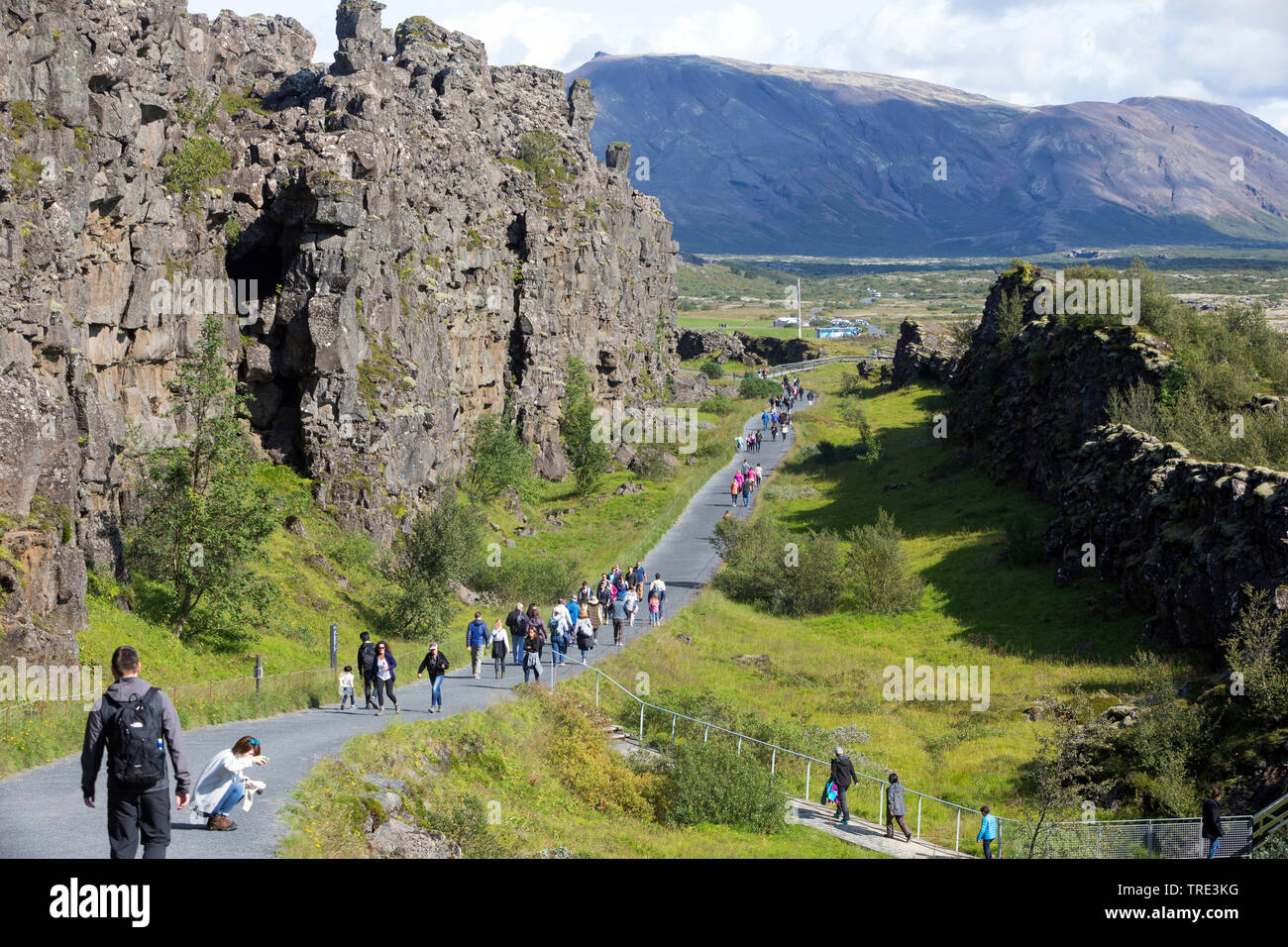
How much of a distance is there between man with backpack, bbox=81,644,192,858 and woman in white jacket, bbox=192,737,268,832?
4195 millimetres

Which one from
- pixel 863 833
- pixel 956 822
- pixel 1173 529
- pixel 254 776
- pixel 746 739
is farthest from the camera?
pixel 1173 529

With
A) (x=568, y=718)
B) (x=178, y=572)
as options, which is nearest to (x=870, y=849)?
(x=568, y=718)

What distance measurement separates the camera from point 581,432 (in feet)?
248

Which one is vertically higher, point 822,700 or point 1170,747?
point 1170,747

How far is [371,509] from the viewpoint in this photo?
46562 mm

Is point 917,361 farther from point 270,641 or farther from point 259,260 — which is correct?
point 270,641

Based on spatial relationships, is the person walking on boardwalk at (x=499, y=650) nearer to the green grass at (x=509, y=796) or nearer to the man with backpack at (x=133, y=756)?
the green grass at (x=509, y=796)

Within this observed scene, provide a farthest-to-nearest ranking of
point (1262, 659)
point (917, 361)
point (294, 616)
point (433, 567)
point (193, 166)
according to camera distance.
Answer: point (917, 361) → point (193, 166) → point (433, 567) → point (294, 616) → point (1262, 659)

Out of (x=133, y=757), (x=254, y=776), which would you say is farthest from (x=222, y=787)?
(x=133, y=757)

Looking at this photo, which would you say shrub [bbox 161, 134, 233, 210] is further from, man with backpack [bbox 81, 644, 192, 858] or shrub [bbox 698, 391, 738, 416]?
shrub [bbox 698, 391, 738, 416]

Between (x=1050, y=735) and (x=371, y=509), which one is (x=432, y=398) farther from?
(x=1050, y=735)

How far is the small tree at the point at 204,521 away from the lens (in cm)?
3275

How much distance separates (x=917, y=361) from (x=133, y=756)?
4138 inches

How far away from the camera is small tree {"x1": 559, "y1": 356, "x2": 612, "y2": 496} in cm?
7200
